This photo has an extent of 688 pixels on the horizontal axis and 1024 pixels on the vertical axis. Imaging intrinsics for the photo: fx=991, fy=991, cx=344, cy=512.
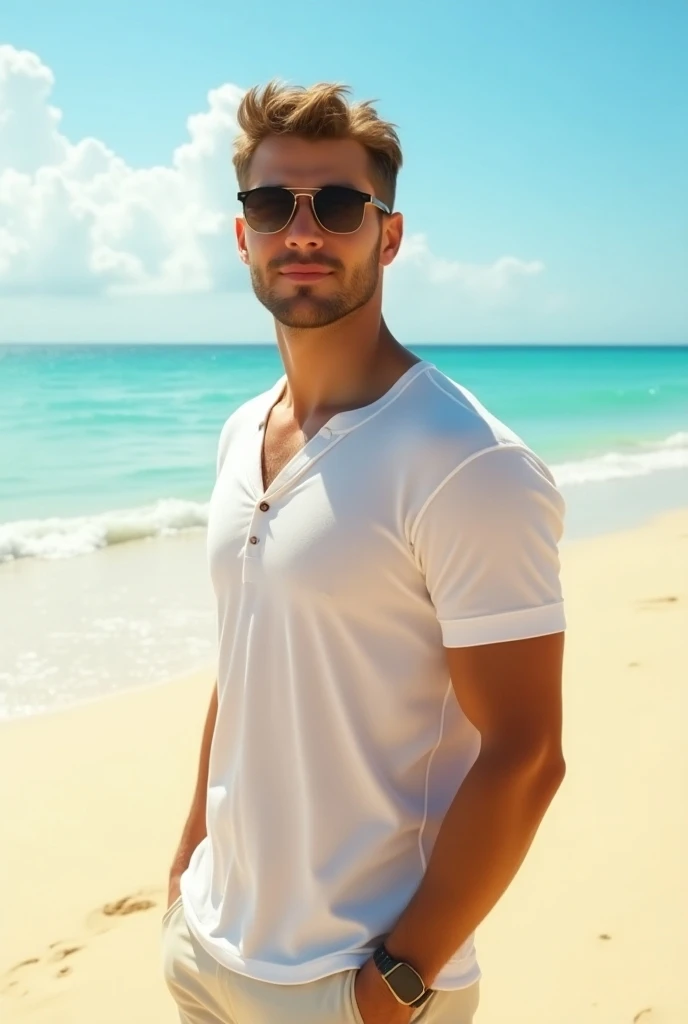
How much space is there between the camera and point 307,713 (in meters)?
1.76

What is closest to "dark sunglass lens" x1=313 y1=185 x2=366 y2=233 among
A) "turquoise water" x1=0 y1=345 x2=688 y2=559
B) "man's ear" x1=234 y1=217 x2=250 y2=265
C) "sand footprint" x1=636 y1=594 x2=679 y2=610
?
"man's ear" x1=234 y1=217 x2=250 y2=265

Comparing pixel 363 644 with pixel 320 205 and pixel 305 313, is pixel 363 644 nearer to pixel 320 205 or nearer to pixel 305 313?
pixel 305 313

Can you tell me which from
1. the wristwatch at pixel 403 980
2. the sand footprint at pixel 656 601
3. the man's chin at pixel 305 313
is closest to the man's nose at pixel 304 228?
the man's chin at pixel 305 313

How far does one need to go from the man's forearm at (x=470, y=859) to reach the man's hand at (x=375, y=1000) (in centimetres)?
5

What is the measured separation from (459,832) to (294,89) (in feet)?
4.73

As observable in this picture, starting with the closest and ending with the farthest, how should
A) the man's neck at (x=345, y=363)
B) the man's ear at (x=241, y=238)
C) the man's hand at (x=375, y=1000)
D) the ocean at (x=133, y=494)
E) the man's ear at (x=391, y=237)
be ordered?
the man's hand at (x=375, y=1000) → the man's neck at (x=345, y=363) → the man's ear at (x=391, y=237) → the man's ear at (x=241, y=238) → the ocean at (x=133, y=494)

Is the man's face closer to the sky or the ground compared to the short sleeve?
closer to the sky

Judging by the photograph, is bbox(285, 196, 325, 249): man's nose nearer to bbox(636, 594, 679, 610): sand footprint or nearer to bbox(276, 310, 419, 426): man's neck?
bbox(276, 310, 419, 426): man's neck

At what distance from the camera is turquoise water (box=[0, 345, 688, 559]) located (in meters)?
15.3

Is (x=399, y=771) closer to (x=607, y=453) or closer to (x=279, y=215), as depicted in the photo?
(x=279, y=215)

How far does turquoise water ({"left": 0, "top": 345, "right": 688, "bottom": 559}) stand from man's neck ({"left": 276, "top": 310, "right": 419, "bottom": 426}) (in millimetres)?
9571

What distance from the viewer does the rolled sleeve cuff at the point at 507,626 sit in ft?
5.12

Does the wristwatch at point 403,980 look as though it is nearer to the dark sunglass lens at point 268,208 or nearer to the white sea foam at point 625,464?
the dark sunglass lens at point 268,208

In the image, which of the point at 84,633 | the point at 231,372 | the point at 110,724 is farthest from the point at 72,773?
the point at 231,372
